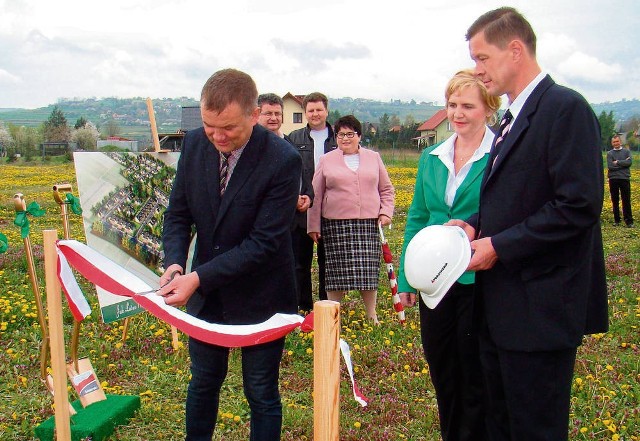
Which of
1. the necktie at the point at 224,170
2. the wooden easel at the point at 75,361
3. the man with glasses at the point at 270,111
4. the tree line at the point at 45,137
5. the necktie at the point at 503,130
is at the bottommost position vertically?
the wooden easel at the point at 75,361

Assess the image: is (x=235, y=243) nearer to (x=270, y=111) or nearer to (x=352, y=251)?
(x=270, y=111)

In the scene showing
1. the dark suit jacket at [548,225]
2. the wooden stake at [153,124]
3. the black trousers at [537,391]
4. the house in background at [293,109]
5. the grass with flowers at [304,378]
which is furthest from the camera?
the house in background at [293,109]

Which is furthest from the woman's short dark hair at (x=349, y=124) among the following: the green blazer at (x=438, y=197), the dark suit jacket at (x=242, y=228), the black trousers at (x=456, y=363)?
the dark suit jacket at (x=242, y=228)

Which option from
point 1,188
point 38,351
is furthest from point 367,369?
point 1,188

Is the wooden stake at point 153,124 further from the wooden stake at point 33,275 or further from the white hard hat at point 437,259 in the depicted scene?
the white hard hat at point 437,259

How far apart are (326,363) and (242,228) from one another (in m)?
0.96

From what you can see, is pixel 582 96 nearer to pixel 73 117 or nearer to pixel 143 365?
pixel 143 365

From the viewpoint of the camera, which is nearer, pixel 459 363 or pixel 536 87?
pixel 536 87

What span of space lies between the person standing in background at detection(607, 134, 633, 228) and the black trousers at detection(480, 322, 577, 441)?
13.6 meters

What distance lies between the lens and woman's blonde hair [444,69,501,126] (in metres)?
3.32

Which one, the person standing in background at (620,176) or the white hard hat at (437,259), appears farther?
the person standing in background at (620,176)

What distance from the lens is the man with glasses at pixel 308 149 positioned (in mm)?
6457

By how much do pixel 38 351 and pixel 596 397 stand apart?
175 inches

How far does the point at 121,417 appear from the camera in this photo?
4.07 meters
